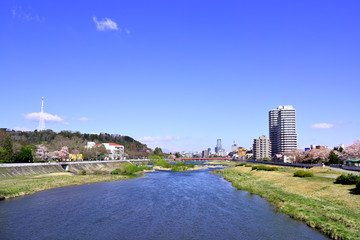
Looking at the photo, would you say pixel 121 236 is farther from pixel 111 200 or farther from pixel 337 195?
pixel 337 195

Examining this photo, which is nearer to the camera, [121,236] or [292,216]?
[121,236]

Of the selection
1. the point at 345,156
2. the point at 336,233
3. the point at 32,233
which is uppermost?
the point at 345,156

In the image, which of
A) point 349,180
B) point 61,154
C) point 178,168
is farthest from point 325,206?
point 61,154

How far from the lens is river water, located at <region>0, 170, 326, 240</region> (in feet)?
84.6

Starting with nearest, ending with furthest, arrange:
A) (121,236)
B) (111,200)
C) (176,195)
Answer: (121,236) < (111,200) < (176,195)

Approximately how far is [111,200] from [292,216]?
86.1 ft

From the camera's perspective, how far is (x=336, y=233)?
23.1 meters

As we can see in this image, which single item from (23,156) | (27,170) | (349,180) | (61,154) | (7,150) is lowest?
(27,170)

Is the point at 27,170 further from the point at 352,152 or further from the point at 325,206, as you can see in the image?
the point at 352,152

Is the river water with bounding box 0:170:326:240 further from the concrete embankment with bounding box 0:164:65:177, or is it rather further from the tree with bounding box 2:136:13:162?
the tree with bounding box 2:136:13:162

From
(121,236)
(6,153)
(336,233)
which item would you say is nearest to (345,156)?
(336,233)

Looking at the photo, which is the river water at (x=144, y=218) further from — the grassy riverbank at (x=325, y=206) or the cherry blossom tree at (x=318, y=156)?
the cherry blossom tree at (x=318, y=156)

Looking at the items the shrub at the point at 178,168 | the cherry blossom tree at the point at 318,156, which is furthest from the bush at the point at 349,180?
the shrub at the point at 178,168

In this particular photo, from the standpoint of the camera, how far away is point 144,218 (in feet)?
106
